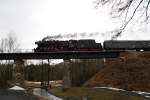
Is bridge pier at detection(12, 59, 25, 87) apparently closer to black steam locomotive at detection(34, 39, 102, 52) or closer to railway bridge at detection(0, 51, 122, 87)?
railway bridge at detection(0, 51, 122, 87)

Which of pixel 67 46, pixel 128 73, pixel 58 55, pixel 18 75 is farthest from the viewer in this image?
pixel 18 75

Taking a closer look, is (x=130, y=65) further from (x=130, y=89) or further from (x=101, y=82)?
(x=130, y=89)

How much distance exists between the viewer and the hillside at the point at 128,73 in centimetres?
6649

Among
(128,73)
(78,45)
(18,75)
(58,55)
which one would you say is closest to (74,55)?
(78,45)

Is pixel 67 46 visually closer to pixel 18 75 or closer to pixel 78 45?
pixel 78 45

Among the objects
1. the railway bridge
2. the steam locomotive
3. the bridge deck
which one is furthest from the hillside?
the steam locomotive

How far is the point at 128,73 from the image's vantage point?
7462cm

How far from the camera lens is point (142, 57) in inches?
3174

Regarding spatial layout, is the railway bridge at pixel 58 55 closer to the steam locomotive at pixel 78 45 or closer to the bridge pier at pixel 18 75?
the bridge pier at pixel 18 75

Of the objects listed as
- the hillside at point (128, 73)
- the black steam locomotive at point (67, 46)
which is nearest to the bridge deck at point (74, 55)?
the black steam locomotive at point (67, 46)

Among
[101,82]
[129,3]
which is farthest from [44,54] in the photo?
[129,3]

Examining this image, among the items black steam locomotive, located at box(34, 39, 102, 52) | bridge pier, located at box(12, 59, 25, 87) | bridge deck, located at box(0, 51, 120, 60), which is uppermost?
black steam locomotive, located at box(34, 39, 102, 52)

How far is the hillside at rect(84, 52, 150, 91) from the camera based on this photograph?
66.5 meters

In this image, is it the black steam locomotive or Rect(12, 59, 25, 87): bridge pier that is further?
Rect(12, 59, 25, 87): bridge pier
